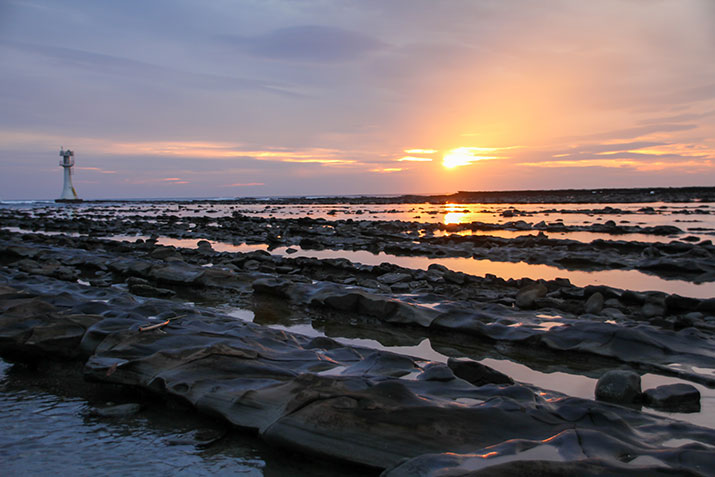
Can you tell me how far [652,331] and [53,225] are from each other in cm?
3085

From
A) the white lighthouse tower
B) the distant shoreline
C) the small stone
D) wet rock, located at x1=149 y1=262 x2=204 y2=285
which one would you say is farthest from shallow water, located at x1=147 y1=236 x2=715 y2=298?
the white lighthouse tower

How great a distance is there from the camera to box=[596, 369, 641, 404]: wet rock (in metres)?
4.05

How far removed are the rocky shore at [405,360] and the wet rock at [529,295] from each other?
0.12 ft

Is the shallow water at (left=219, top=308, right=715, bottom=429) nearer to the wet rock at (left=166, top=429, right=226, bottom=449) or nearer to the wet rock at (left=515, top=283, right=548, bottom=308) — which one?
the wet rock at (left=515, top=283, right=548, bottom=308)

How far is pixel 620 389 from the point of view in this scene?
4.07 meters

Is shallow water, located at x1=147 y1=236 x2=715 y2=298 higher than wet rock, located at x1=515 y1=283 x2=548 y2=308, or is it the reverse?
wet rock, located at x1=515 y1=283 x2=548 y2=308

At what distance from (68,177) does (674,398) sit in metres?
93.9

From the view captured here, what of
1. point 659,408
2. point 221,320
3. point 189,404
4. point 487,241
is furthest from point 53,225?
point 659,408

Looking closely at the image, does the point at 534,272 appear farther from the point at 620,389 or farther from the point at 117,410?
the point at 117,410

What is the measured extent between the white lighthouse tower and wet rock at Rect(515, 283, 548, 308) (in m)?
84.5

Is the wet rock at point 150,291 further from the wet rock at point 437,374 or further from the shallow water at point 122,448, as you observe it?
the wet rock at point 437,374

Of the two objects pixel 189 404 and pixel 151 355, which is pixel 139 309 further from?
pixel 189 404

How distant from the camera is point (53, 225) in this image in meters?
28.0

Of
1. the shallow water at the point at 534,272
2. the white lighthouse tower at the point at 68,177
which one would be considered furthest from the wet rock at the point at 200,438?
the white lighthouse tower at the point at 68,177
